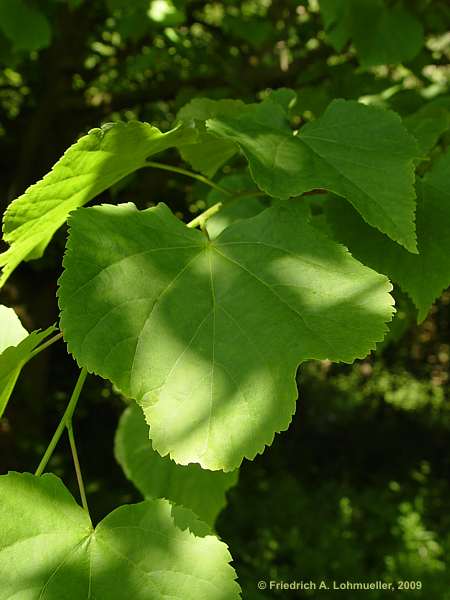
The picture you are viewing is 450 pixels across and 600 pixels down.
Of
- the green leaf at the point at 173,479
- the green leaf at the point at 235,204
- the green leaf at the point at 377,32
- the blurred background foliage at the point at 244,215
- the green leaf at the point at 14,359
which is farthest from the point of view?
the blurred background foliage at the point at 244,215

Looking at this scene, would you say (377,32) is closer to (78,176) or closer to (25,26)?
(25,26)

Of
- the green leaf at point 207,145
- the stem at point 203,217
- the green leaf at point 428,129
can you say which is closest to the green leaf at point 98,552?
the stem at point 203,217

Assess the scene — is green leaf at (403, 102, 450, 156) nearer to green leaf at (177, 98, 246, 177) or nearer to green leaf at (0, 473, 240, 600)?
green leaf at (177, 98, 246, 177)

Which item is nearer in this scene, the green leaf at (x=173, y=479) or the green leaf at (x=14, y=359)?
the green leaf at (x=14, y=359)

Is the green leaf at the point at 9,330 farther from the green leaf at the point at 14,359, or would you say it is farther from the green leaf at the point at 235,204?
the green leaf at the point at 235,204

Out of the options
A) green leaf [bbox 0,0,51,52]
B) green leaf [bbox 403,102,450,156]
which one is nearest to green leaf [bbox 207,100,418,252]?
green leaf [bbox 403,102,450,156]
